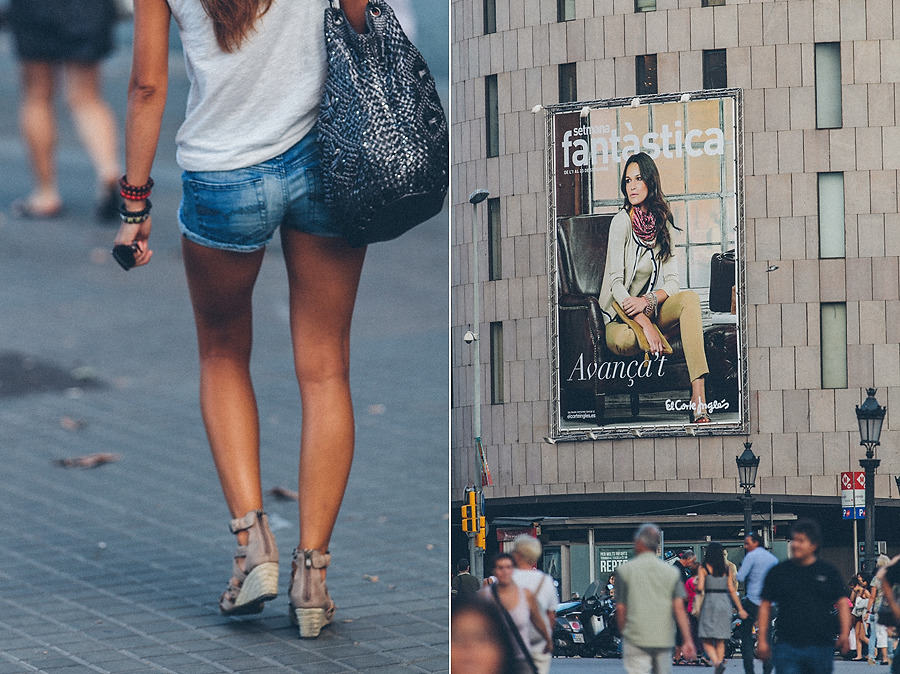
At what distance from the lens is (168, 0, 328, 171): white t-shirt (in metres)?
3.55

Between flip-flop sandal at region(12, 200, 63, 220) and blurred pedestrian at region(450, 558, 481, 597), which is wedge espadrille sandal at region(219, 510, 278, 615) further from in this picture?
flip-flop sandal at region(12, 200, 63, 220)

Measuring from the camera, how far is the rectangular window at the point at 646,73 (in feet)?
7.92

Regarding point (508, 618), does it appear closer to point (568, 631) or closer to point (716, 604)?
point (568, 631)

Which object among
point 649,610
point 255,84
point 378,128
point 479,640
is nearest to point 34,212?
point 255,84

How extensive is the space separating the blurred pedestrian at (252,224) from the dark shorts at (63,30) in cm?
929

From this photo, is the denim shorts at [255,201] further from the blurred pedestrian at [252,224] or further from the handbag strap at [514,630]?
the handbag strap at [514,630]

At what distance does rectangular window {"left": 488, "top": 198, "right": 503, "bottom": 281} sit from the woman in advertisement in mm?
185

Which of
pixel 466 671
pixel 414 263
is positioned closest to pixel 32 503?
pixel 466 671

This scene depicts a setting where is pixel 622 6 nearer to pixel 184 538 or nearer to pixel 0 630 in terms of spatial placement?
pixel 0 630

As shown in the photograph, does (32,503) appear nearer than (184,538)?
No

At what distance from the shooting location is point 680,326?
2418 millimetres

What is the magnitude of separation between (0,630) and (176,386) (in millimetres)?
3843

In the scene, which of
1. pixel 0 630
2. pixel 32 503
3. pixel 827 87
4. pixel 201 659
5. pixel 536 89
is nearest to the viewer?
pixel 827 87

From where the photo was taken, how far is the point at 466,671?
245 cm
